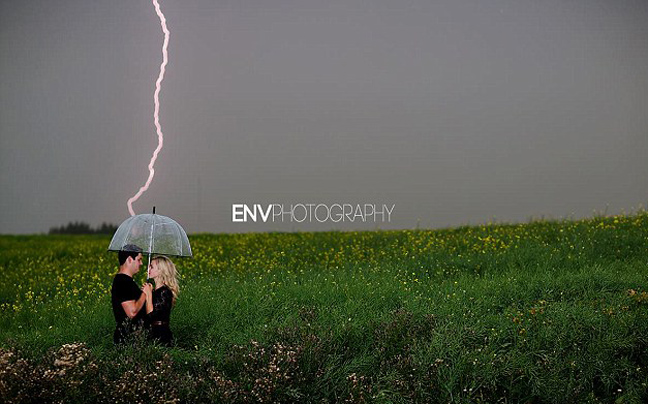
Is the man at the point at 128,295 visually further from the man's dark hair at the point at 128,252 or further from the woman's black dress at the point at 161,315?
the woman's black dress at the point at 161,315

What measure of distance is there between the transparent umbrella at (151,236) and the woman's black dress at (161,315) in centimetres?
58

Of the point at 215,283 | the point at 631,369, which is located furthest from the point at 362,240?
the point at 631,369

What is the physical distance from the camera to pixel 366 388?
25.1 ft

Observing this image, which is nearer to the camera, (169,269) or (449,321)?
(169,269)

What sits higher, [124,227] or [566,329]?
[124,227]

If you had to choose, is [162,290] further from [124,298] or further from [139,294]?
[124,298]

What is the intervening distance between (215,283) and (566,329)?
6.92 meters

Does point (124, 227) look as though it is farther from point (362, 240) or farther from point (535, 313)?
point (362, 240)

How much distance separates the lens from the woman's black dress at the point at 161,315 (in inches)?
323

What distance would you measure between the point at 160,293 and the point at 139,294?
0.31 m

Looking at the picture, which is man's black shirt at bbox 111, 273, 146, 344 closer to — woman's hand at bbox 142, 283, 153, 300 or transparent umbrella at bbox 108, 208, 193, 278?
woman's hand at bbox 142, 283, 153, 300

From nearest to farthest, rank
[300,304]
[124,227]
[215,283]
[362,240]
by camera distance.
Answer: [124,227]
[300,304]
[215,283]
[362,240]

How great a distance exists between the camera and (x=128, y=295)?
26.9 ft

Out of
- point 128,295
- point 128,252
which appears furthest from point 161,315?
point 128,252
